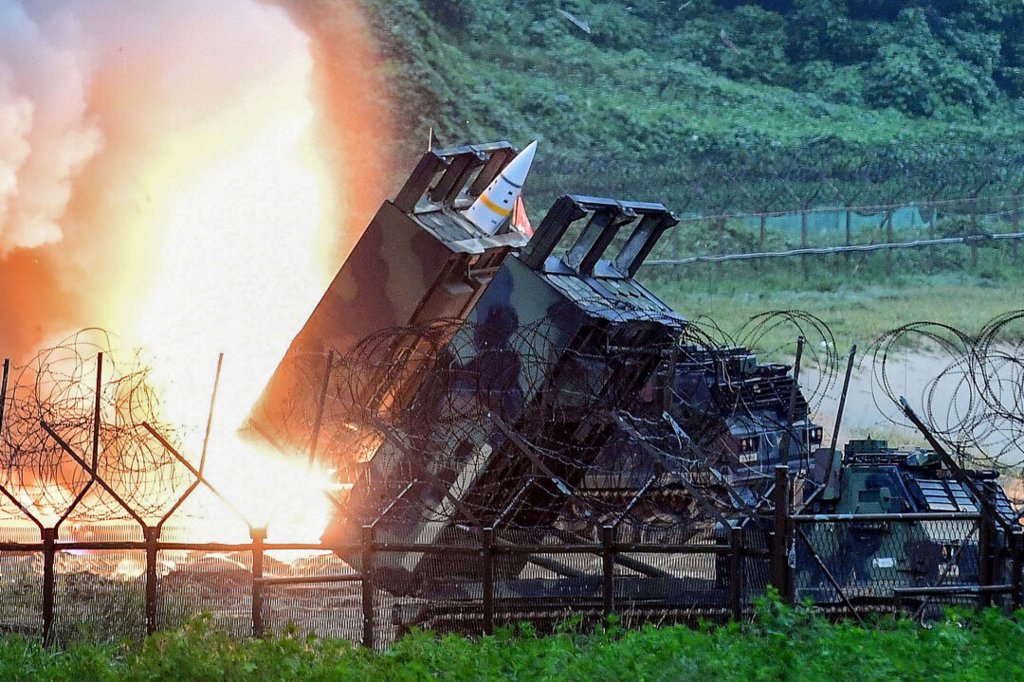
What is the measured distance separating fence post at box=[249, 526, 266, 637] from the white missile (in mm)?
5067

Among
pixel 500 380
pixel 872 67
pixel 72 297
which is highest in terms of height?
pixel 872 67

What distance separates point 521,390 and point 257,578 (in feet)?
11.5

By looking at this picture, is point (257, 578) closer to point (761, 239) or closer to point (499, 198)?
point (499, 198)

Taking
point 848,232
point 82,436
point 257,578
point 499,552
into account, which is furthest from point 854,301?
point 257,578

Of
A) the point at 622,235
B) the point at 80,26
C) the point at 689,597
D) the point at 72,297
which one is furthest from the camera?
the point at 622,235

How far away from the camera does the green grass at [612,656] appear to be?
26.0ft

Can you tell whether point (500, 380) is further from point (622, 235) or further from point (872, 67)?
point (872, 67)

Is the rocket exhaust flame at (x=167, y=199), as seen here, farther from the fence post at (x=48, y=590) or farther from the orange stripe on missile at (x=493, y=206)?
the fence post at (x=48, y=590)

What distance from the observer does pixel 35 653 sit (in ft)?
31.2

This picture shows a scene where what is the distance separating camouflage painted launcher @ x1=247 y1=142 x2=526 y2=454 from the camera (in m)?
14.2

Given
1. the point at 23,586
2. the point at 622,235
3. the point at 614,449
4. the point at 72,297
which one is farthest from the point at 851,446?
the point at 622,235

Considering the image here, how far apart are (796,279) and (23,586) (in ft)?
67.0

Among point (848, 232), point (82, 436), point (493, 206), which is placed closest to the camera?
point (493, 206)

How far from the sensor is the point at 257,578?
34.3 ft
